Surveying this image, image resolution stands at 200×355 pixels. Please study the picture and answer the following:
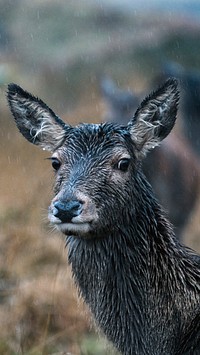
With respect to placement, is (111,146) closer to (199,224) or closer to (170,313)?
(170,313)

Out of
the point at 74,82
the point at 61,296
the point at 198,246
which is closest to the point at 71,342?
the point at 61,296

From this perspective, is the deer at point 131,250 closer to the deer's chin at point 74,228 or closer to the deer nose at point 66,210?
the deer's chin at point 74,228

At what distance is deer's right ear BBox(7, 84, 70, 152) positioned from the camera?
6297 mm

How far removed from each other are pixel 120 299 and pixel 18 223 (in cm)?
440

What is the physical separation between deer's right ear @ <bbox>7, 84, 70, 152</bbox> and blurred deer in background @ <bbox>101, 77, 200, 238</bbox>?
14.5 ft

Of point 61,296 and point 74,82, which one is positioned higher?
point 74,82

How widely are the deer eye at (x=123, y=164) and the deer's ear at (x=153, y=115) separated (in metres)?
0.20

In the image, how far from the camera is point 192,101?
41.4 feet

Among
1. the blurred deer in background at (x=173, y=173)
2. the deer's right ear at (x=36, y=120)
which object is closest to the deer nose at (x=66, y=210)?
the deer's right ear at (x=36, y=120)

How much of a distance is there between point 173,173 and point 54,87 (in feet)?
21.5

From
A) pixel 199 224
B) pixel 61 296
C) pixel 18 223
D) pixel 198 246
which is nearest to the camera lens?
pixel 61 296

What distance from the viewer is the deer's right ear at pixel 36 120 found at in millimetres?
6297

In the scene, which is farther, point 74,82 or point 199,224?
point 74,82

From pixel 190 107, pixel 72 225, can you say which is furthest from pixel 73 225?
pixel 190 107
